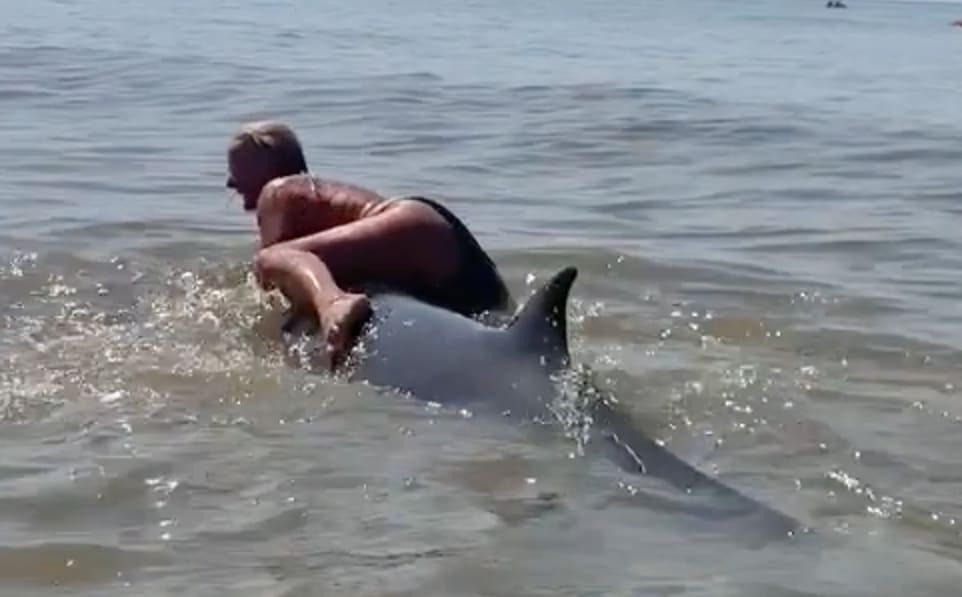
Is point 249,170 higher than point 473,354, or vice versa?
point 249,170

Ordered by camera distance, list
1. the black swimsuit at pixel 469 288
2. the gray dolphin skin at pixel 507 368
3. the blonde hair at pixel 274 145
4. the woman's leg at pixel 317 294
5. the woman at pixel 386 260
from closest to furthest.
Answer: the gray dolphin skin at pixel 507 368 → the woman's leg at pixel 317 294 → the woman at pixel 386 260 → the black swimsuit at pixel 469 288 → the blonde hair at pixel 274 145

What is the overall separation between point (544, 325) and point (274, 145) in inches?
93.2

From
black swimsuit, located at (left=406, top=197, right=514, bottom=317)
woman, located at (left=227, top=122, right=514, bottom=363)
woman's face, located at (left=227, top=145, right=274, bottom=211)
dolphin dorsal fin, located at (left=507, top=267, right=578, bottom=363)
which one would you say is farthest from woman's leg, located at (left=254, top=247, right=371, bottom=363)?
dolphin dorsal fin, located at (left=507, top=267, right=578, bottom=363)

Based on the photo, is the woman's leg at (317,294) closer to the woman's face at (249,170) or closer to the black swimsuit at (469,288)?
the black swimsuit at (469,288)

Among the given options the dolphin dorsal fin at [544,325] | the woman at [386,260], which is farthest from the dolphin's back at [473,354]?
the woman at [386,260]

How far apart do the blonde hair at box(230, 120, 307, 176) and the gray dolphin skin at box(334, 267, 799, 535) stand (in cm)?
157

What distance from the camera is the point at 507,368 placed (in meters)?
5.17

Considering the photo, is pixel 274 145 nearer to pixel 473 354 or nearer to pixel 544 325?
pixel 473 354

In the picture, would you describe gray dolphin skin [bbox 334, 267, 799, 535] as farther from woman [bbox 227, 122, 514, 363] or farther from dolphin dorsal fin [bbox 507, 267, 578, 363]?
woman [bbox 227, 122, 514, 363]

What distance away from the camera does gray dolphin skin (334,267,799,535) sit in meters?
4.75

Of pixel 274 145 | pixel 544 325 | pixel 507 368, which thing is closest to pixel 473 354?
pixel 507 368

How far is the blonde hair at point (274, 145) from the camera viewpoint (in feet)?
23.3

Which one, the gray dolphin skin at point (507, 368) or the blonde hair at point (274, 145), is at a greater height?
the blonde hair at point (274, 145)

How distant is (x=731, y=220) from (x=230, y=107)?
7.85 metres
